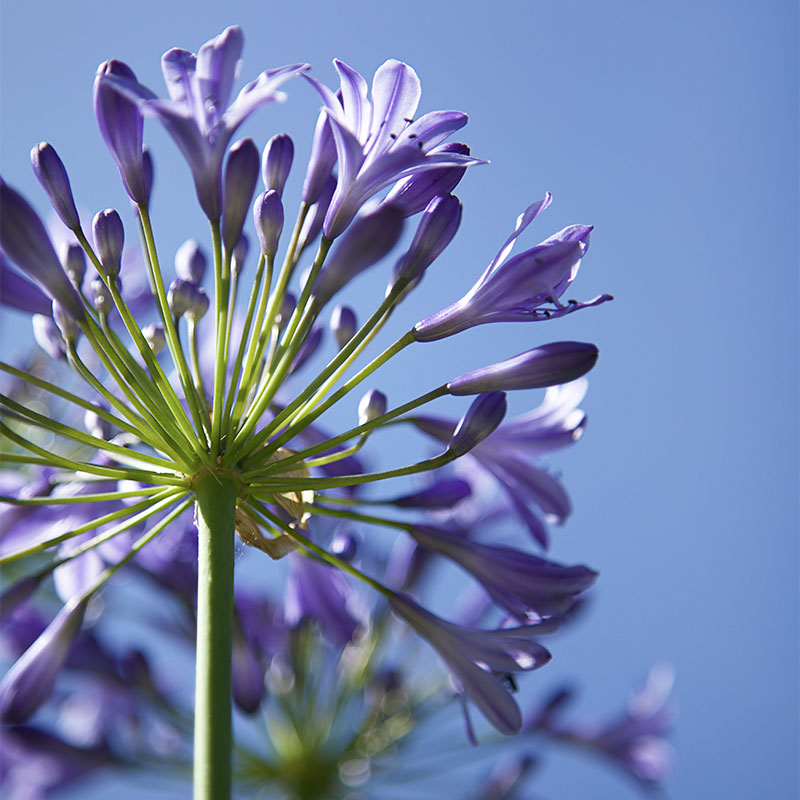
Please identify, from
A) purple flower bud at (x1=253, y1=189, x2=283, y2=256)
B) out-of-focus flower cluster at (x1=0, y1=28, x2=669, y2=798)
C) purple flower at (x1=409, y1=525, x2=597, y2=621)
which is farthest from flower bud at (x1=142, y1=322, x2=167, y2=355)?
purple flower at (x1=409, y1=525, x2=597, y2=621)

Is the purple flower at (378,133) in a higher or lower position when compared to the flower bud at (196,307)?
higher

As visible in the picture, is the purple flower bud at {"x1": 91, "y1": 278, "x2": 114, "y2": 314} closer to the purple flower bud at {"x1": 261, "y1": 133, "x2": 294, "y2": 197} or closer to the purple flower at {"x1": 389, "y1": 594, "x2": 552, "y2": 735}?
the purple flower bud at {"x1": 261, "y1": 133, "x2": 294, "y2": 197}

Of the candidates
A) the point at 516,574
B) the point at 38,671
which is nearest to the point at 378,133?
the point at 516,574

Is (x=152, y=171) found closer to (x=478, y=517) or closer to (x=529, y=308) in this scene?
(x=529, y=308)

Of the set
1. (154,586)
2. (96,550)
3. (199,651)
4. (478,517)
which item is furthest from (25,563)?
(199,651)

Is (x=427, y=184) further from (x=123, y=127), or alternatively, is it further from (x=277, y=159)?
(x=123, y=127)

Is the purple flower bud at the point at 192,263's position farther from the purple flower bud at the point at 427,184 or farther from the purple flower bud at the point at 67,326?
the purple flower bud at the point at 427,184

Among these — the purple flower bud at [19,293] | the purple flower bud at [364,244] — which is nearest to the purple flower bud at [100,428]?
the purple flower bud at [19,293]
